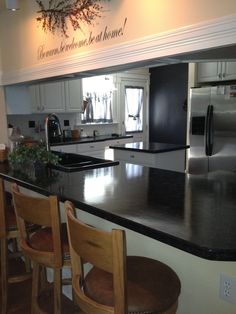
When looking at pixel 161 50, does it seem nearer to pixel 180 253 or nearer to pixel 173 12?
pixel 173 12

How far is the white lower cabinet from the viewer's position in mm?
3688

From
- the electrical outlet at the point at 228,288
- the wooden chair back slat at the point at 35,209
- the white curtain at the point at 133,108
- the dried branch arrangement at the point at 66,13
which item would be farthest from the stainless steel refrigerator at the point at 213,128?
the wooden chair back slat at the point at 35,209

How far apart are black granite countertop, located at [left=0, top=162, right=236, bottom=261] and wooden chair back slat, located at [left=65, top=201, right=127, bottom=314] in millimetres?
215

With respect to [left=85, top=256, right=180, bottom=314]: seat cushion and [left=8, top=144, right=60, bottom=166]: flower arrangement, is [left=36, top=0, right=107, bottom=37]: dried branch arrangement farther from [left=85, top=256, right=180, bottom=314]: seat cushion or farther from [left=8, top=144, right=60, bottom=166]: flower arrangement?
[left=85, top=256, right=180, bottom=314]: seat cushion

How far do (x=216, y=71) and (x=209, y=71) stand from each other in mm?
115

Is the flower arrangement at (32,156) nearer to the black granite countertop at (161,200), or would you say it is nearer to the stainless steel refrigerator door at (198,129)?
the black granite countertop at (161,200)

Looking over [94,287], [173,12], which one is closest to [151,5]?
[173,12]

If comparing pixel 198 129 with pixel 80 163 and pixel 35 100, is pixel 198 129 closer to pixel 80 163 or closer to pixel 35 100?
pixel 80 163

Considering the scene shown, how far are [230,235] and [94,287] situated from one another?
58 centimetres

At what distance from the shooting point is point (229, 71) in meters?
4.11

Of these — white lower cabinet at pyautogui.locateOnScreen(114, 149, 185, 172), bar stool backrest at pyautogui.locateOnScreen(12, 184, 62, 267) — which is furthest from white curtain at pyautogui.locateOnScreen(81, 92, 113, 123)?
bar stool backrest at pyautogui.locateOnScreen(12, 184, 62, 267)

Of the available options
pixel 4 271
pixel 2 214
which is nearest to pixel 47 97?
pixel 2 214

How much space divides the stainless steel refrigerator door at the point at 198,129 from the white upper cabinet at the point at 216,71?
1.28ft

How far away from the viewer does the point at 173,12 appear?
1.70 metres
